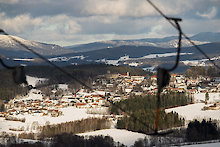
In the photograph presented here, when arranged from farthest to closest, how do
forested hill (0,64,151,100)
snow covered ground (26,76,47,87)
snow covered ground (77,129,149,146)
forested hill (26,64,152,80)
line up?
forested hill (26,64,152,80) < snow covered ground (26,76,47,87) < forested hill (0,64,151,100) < snow covered ground (77,129,149,146)

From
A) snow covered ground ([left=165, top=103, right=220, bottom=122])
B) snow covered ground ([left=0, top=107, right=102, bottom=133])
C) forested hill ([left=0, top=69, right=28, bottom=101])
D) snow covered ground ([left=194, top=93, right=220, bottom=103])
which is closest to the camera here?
snow covered ground ([left=0, top=107, right=102, bottom=133])

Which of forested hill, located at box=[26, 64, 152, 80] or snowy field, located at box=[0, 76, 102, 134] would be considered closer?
snowy field, located at box=[0, 76, 102, 134]

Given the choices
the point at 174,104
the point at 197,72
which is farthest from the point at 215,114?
the point at 197,72

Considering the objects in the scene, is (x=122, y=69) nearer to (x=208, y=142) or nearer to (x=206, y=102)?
(x=206, y=102)

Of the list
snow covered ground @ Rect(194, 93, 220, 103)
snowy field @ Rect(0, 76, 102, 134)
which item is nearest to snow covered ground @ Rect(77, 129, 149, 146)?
snowy field @ Rect(0, 76, 102, 134)

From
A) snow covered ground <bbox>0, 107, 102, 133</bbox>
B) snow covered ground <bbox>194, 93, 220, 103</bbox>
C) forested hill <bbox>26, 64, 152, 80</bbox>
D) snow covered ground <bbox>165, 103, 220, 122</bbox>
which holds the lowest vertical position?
snow covered ground <bbox>0, 107, 102, 133</bbox>

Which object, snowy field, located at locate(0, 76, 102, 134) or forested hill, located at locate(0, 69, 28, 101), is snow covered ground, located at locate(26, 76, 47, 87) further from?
snowy field, located at locate(0, 76, 102, 134)

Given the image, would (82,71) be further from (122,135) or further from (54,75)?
(122,135)

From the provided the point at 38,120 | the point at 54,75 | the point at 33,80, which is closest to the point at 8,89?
the point at 33,80
